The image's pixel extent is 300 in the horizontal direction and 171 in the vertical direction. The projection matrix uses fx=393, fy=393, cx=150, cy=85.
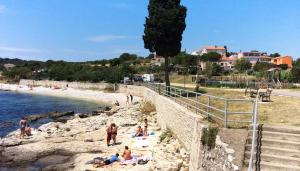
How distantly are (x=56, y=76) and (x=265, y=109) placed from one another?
103 metres

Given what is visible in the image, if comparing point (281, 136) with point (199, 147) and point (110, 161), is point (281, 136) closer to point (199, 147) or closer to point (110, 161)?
point (199, 147)

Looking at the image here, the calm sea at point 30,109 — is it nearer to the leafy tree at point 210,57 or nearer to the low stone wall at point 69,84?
the low stone wall at point 69,84

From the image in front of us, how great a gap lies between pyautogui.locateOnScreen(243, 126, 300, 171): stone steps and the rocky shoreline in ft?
13.2

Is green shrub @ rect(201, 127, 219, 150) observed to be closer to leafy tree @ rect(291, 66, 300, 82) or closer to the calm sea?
the calm sea

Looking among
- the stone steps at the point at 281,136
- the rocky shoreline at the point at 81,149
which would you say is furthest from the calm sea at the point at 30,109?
the stone steps at the point at 281,136

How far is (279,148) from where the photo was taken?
11719 millimetres

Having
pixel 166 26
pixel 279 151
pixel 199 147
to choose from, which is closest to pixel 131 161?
pixel 199 147

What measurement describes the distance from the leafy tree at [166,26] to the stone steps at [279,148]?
2699cm

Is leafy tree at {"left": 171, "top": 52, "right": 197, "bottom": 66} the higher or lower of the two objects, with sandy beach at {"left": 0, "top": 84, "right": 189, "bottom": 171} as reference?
higher

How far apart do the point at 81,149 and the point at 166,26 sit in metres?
20.2

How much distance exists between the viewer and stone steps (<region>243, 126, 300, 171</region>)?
10.9m

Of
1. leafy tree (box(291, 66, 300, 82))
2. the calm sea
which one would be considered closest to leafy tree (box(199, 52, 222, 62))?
the calm sea

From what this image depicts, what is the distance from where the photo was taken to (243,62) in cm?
9900

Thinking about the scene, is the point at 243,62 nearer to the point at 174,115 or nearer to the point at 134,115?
the point at 134,115
